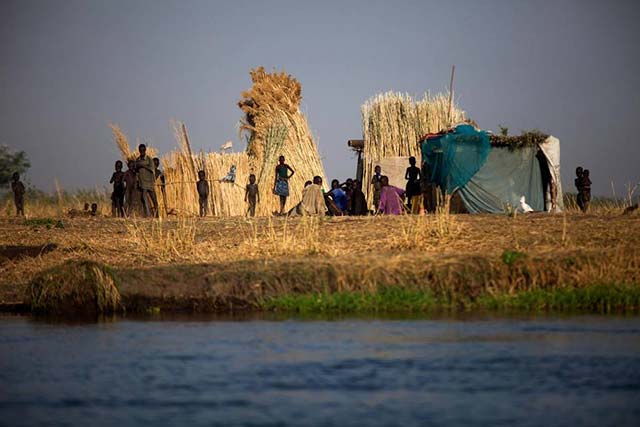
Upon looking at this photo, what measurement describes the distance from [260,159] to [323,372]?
57.7 feet

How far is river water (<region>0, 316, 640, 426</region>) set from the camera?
7453mm

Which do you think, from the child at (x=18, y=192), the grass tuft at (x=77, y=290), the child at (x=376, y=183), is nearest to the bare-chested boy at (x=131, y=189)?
the child at (x=18, y=192)

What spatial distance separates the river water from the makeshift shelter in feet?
34.4

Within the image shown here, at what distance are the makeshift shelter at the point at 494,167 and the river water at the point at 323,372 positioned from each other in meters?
10.5

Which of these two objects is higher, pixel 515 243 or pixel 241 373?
pixel 515 243

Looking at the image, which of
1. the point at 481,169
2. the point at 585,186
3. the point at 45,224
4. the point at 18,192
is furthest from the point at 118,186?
the point at 585,186

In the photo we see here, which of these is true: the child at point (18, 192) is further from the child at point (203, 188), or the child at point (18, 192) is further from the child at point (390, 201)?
the child at point (390, 201)

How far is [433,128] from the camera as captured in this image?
24391 millimetres

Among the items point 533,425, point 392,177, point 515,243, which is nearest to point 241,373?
point 533,425

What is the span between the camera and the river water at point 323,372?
7453 millimetres

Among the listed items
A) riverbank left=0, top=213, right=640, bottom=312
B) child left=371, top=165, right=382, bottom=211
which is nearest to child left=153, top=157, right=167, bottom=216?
child left=371, top=165, right=382, bottom=211

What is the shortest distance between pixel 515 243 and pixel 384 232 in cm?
225

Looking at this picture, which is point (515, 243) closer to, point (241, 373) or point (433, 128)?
point (241, 373)

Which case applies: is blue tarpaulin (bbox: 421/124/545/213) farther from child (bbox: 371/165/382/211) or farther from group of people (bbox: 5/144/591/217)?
child (bbox: 371/165/382/211)
